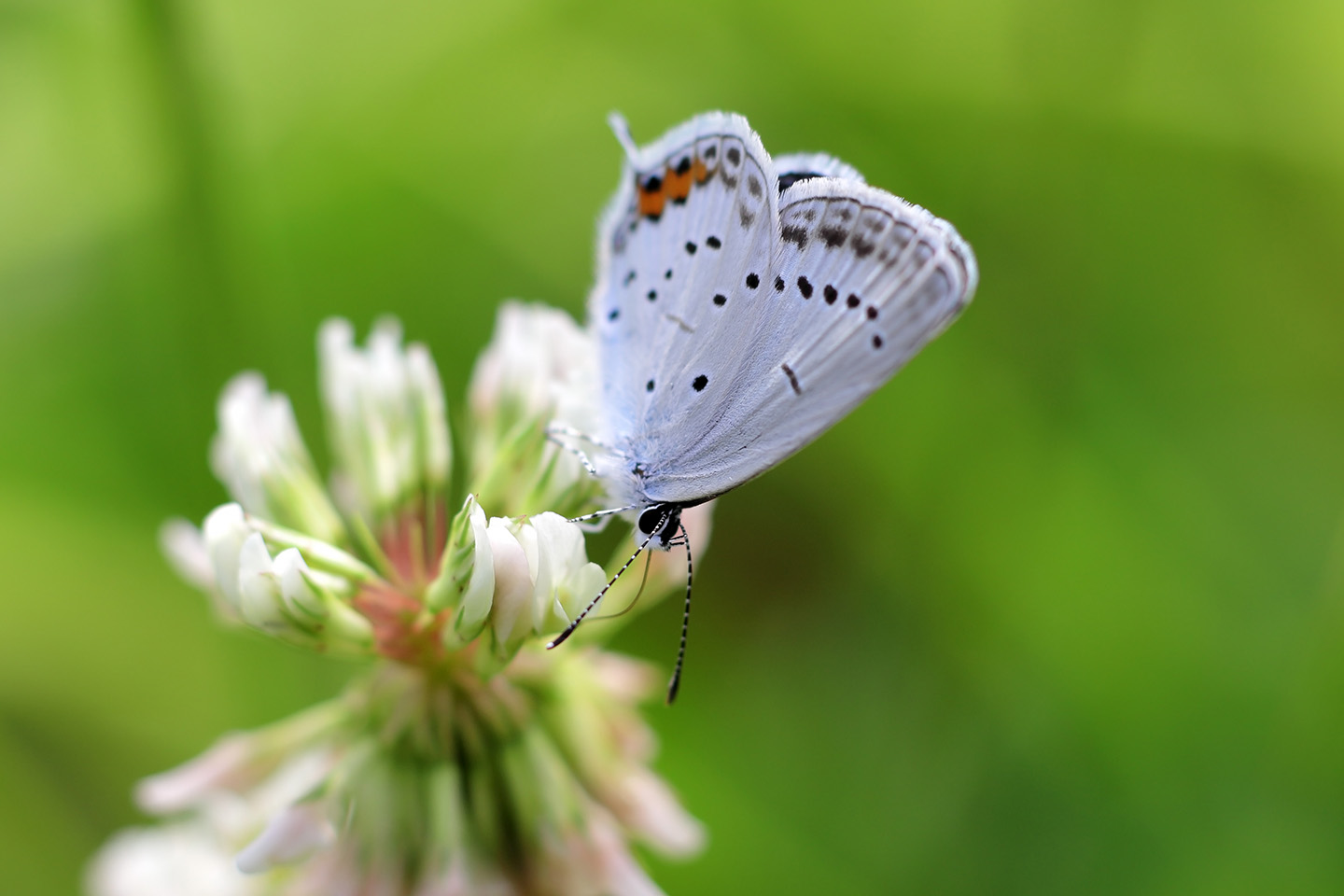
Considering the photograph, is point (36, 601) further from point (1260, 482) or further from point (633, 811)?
point (1260, 482)

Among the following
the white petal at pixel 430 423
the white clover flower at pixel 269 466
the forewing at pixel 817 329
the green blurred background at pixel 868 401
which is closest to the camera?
the forewing at pixel 817 329

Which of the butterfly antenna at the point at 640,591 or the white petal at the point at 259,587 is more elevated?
the white petal at the point at 259,587

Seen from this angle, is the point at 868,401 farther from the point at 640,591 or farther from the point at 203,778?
the point at 203,778

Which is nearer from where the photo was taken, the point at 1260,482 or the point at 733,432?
the point at 733,432

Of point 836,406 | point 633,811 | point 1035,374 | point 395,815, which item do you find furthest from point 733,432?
point 1035,374

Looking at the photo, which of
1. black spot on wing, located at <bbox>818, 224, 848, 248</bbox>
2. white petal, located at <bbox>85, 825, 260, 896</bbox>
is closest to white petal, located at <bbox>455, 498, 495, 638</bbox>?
black spot on wing, located at <bbox>818, 224, 848, 248</bbox>

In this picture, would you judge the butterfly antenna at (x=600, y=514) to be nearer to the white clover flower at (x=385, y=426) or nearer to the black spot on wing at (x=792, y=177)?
the white clover flower at (x=385, y=426)

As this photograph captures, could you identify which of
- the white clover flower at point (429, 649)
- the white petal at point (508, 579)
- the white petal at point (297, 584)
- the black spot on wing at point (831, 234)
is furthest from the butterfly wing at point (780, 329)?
the white petal at point (297, 584)
